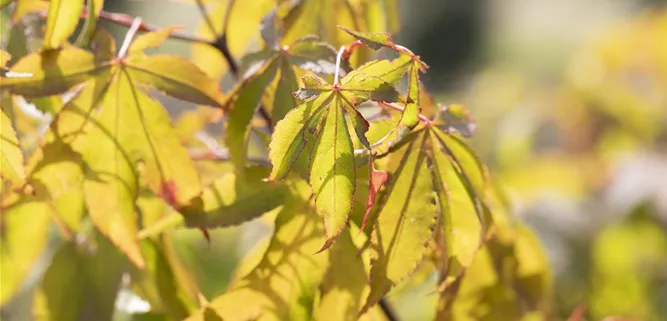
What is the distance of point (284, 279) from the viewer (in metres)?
0.58

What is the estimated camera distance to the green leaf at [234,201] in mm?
597

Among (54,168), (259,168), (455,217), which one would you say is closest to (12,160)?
(54,168)

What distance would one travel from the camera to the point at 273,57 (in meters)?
0.60

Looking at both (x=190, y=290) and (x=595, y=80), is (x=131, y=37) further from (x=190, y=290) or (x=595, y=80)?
(x=595, y=80)

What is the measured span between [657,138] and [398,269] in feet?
6.50

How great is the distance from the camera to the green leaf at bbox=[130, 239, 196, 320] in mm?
708

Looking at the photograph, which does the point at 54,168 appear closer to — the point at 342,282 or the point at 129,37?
the point at 129,37

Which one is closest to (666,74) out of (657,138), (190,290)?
(657,138)

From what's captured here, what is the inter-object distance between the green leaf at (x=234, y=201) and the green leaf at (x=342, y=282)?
0.06 metres

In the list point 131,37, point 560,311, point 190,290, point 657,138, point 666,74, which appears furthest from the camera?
point 666,74

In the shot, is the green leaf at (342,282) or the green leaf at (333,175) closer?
the green leaf at (333,175)

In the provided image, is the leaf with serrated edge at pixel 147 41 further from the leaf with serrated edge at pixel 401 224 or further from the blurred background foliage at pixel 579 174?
the leaf with serrated edge at pixel 401 224

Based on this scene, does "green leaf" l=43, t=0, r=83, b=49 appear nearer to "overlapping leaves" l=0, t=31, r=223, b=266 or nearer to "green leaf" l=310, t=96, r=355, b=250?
"overlapping leaves" l=0, t=31, r=223, b=266

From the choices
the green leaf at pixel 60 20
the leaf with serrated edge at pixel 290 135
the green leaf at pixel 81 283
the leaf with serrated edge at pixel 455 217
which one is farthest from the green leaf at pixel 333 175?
the green leaf at pixel 81 283
